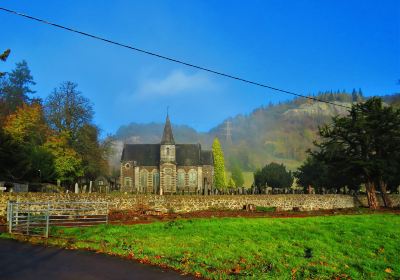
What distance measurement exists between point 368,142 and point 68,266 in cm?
3818

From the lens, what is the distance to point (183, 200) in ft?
112

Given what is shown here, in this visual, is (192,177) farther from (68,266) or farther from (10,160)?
(68,266)

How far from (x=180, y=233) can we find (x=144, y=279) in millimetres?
7647

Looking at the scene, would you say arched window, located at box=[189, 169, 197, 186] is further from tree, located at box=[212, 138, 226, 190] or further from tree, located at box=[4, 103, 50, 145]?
tree, located at box=[4, 103, 50, 145]

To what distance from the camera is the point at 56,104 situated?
5253cm

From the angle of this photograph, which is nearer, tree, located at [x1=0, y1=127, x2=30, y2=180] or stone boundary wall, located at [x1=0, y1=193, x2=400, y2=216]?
stone boundary wall, located at [x1=0, y1=193, x2=400, y2=216]

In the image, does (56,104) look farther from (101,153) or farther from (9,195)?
(9,195)

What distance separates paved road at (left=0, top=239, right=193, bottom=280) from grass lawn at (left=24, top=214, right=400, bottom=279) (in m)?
0.76

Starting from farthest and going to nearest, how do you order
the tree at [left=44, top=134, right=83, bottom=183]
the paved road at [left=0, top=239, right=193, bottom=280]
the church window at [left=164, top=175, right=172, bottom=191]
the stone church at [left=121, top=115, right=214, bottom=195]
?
the stone church at [left=121, top=115, right=214, bottom=195], the church window at [left=164, top=175, right=172, bottom=191], the tree at [left=44, top=134, right=83, bottom=183], the paved road at [left=0, top=239, right=193, bottom=280]

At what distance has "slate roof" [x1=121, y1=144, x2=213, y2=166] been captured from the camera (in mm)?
84750

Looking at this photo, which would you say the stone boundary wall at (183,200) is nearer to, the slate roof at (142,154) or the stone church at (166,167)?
the stone church at (166,167)

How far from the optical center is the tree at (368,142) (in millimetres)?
41750

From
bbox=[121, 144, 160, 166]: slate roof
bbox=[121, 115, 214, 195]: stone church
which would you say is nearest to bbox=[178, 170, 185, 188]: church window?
bbox=[121, 115, 214, 195]: stone church

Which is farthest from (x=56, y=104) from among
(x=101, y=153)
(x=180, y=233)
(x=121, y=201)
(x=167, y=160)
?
(x=180, y=233)
